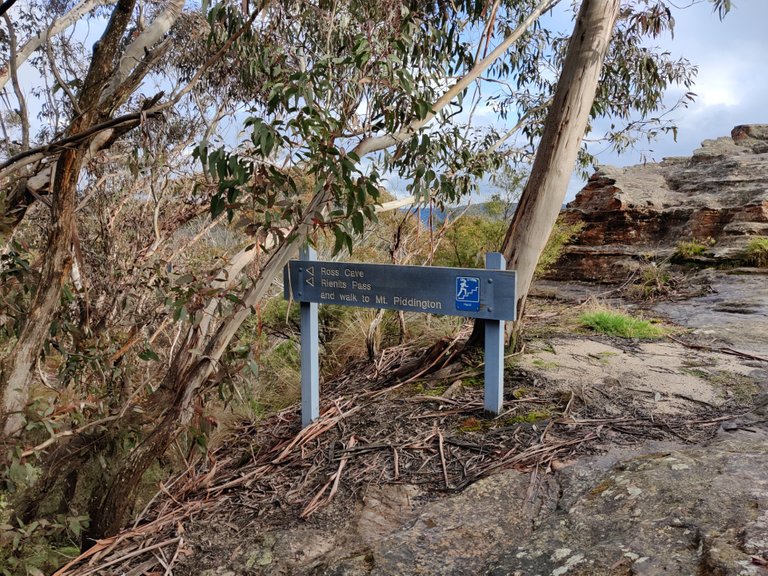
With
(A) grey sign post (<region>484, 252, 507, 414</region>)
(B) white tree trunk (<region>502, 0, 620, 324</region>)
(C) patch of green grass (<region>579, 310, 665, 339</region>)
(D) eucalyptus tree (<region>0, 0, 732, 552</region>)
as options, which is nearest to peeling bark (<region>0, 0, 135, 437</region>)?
(D) eucalyptus tree (<region>0, 0, 732, 552</region>)

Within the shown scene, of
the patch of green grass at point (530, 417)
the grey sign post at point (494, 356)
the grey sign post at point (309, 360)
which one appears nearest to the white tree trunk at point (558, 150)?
the grey sign post at point (494, 356)

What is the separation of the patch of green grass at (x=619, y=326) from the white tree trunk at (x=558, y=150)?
4.50 feet

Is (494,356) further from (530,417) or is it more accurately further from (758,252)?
(758,252)

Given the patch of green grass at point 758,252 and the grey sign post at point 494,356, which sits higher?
the patch of green grass at point 758,252

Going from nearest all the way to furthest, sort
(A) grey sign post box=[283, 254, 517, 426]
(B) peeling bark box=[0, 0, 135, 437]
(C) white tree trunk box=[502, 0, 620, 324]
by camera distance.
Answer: (B) peeling bark box=[0, 0, 135, 437], (A) grey sign post box=[283, 254, 517, 426], (C) white tree trunk box=[502, 0, 620, 324]

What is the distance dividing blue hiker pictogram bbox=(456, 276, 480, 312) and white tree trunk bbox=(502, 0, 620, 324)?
2.89 feet

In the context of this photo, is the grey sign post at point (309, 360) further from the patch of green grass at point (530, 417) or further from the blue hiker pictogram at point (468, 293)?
the patch of green grass at point (530, 417)

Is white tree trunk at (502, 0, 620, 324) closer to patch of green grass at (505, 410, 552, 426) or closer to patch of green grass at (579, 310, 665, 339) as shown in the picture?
patch of green grass at (505, 410, 552, 426)

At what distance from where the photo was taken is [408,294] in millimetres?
3471

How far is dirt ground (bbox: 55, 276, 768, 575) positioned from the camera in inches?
111

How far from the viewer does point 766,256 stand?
8391 mm

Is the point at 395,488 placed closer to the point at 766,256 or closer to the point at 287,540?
the point at 287,540

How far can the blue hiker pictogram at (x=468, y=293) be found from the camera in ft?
10.7

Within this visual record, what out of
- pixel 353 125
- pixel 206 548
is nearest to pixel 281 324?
pixel 353 125
